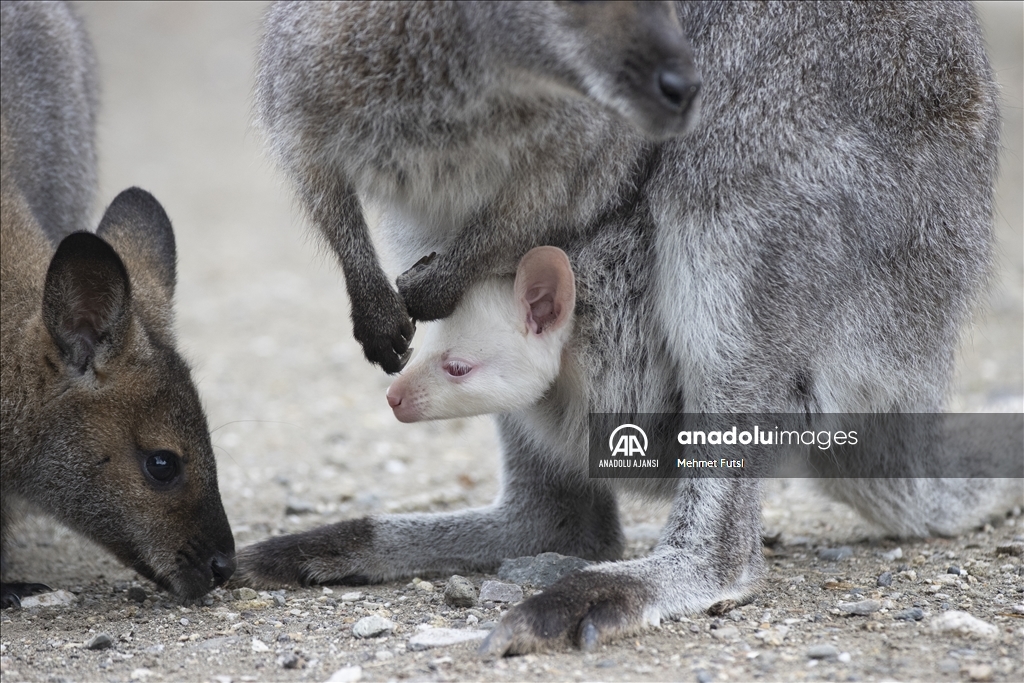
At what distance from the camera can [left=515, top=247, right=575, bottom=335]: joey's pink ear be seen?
3283mm

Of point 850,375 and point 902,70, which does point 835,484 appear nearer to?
point 850,375

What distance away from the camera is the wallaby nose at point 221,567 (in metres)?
3.58

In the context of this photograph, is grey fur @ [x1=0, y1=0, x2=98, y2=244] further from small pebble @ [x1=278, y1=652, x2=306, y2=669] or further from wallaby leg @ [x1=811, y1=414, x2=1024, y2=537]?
wallaby leg @ [x1=811, y1=414, x2=1024, y2=537]

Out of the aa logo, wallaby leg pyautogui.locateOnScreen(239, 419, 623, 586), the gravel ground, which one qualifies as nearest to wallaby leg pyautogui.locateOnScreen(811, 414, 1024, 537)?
the gravel ground

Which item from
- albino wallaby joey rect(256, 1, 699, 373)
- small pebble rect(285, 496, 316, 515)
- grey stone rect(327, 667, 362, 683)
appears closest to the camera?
grey stone rect(327, 667, 362, 683)

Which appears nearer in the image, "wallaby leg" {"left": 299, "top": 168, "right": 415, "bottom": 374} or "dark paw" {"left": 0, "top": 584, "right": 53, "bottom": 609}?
"wallaby leg" {"left": 299, "top": 168, "right": 415, "bottom": 374}

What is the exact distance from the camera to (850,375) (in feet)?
11.3

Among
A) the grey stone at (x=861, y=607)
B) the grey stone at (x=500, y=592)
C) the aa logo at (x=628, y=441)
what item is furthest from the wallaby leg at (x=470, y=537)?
the grey stone at (x=861, y=607)

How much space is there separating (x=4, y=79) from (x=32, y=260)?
0.94 meters

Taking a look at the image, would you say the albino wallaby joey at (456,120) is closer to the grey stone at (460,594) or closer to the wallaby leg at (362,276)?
the wallaby leg at (362,276)

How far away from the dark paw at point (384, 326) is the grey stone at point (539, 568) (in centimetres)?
76

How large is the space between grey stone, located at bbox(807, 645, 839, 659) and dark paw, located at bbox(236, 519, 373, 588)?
152 centimetres

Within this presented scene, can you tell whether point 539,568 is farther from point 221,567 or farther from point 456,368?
point 221,567

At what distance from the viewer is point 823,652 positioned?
2826 millimetres
